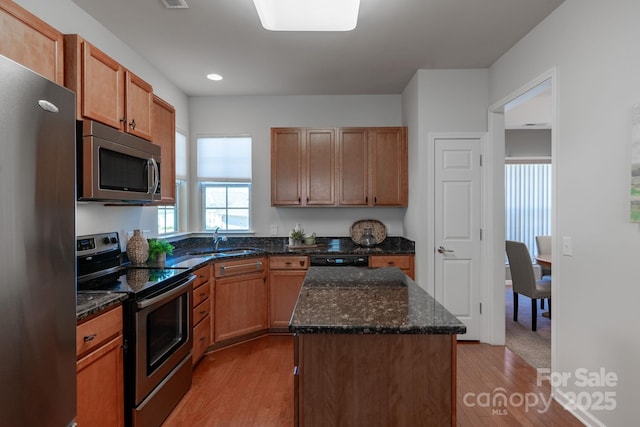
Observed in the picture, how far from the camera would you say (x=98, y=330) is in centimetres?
157

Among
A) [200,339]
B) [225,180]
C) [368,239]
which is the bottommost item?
[200,339]

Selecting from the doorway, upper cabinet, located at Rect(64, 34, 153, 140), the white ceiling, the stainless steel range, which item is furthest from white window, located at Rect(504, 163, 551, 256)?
upper cabinet, located at Rect(64, 34, 153, 140)

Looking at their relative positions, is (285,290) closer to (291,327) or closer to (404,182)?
(404,182)

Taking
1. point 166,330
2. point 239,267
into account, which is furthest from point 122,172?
point 239,267

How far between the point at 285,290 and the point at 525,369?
229 cm

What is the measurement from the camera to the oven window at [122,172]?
1880 mm

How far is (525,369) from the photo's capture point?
2791 mm

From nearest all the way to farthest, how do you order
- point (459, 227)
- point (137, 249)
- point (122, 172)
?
point (122, 172)
point (137, 249)
point (459, 227)

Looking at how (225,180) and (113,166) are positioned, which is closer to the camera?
(113,166)

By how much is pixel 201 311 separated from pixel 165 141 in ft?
5.19

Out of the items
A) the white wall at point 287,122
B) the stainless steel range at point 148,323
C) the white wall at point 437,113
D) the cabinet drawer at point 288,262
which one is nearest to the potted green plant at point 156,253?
the stainless steel range at point 148,323

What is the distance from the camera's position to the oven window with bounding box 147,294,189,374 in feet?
6.46

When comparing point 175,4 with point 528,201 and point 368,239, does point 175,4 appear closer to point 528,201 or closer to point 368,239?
point 368,239

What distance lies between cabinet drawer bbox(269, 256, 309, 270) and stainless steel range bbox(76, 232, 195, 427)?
106cm
